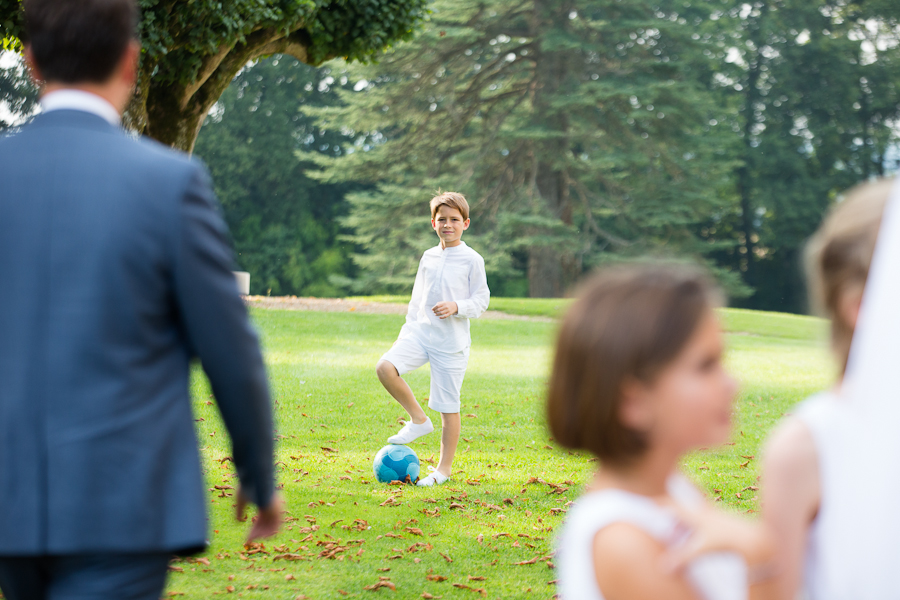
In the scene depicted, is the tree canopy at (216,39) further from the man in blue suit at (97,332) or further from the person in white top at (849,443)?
the person in white top at (849,443)

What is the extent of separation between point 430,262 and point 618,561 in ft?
16.8

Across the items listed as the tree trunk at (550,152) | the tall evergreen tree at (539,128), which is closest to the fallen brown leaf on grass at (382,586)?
the tall evergreen tree at (539,128)

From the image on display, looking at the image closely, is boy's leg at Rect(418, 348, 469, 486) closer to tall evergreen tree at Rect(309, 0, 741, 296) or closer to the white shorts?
the white shorts

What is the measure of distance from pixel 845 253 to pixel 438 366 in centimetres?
480

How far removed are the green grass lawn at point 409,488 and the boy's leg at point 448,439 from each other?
0.51 ft

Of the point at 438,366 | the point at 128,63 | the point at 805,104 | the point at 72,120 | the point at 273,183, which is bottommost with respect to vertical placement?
the point at 438,366

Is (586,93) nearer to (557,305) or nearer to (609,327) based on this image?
(557,305)

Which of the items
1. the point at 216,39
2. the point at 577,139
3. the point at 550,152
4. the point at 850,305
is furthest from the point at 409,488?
the point at 577,139

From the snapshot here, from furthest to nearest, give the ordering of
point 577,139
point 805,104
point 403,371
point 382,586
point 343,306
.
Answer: point 805,104, point 577,139, point 343,306, point 403,371, point 382,586

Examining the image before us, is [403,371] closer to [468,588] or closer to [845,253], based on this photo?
[468,588]

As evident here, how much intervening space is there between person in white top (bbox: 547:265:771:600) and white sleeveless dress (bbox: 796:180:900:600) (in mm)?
127

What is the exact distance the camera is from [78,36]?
A: 1.88 m

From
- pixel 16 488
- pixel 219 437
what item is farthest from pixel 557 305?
pixel 16 488

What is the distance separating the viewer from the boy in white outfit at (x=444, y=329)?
6234mm
